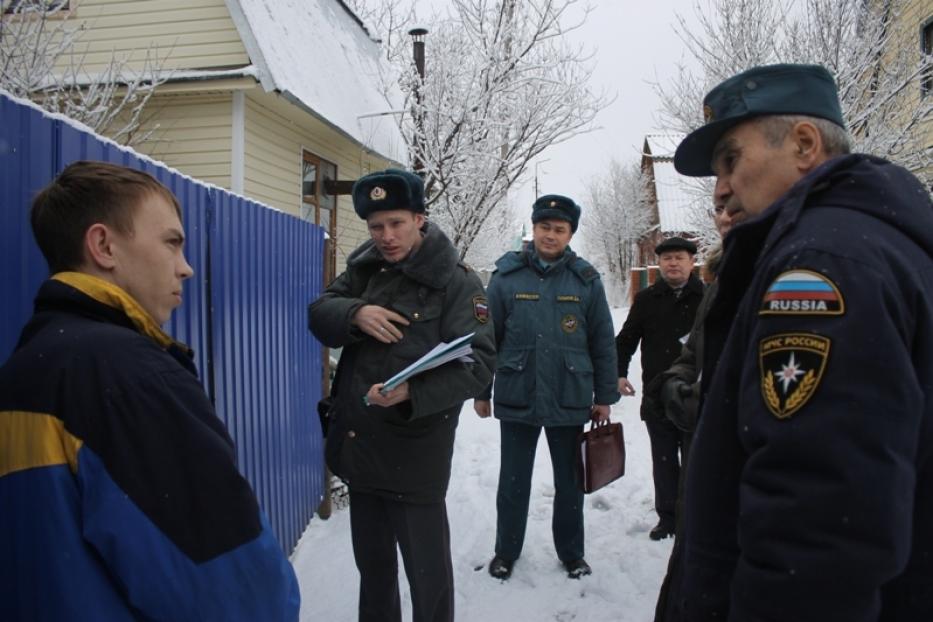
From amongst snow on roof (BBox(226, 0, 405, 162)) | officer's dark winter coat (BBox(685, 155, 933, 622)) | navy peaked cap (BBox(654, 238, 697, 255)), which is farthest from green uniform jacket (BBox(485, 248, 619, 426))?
snow on roof (BBox(226, 0, 405, 162))

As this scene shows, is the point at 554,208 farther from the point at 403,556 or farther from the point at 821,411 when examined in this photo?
the point at 821,411

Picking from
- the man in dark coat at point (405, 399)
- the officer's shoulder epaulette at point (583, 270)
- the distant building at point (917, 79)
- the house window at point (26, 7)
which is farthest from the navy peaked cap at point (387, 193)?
the distant building at point (917, 79)

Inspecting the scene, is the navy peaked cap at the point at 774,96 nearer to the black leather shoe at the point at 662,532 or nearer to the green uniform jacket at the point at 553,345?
the green uniform jacket at the point at 553,345

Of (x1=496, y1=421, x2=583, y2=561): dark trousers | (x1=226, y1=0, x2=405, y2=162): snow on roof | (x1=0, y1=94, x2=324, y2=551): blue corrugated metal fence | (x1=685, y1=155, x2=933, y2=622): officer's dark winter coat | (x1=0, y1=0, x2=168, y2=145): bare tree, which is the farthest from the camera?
(x1=226, y1=0, x2=405, y2=162): snow on roof

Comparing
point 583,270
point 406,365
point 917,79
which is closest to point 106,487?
point 406,365

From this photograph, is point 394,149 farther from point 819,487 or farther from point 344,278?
point 819,487

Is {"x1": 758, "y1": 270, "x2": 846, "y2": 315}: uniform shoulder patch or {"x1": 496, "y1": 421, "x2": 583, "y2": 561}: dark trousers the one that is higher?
{"x1": 758, "y1": 270, "x2": 846, "y2": 315}: uniform shoulder patch

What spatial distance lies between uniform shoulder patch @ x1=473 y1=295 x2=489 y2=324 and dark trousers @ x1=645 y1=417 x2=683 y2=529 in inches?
79.9

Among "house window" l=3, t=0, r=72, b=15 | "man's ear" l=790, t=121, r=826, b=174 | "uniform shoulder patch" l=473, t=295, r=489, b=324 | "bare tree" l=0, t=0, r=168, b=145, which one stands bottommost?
"uniform shoulder patch" l=473, t=295, r=489, b=324

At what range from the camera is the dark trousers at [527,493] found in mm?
3699

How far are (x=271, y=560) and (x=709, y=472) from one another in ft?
2.86

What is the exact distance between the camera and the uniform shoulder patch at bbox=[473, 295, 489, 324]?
8.64ft

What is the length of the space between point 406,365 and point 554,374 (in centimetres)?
140

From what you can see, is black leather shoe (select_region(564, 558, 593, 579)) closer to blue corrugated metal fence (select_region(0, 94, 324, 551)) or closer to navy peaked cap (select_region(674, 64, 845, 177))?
blue corrugated metal fence (select_region(0, 94, 324, 551))
